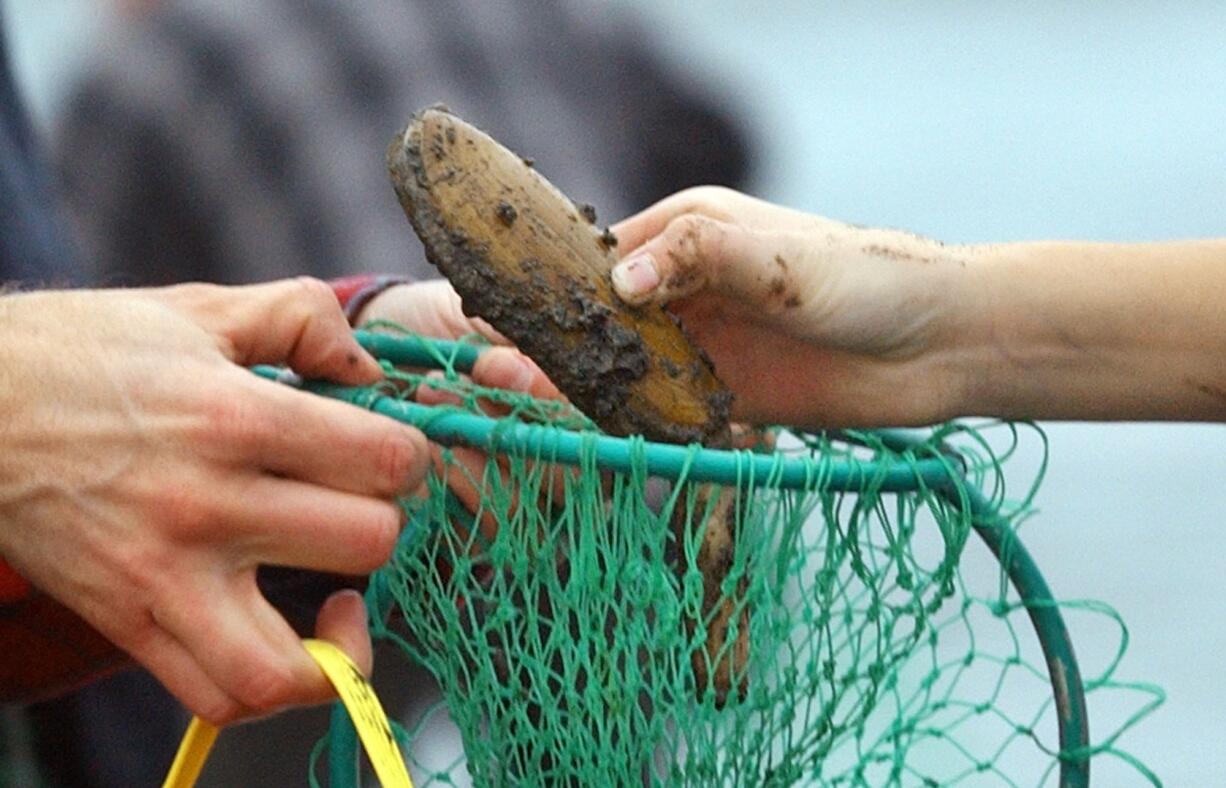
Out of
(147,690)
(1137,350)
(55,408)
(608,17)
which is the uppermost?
(608,17)

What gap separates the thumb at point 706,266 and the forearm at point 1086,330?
0.52 feet

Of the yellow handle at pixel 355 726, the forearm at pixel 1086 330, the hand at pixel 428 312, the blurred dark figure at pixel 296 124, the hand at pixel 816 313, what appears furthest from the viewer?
the blurred dark figure at pixel 296 124

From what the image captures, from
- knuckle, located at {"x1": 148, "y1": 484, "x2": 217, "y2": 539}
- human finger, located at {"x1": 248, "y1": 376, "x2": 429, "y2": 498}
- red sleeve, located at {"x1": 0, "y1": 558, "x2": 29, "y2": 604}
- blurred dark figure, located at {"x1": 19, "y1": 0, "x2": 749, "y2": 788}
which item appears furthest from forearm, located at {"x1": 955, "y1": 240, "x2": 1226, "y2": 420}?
blurred dark figure, located at {"x1": 19, "y1": 0, "x2": 749, "y2": 788}

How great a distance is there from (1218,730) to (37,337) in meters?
2.69

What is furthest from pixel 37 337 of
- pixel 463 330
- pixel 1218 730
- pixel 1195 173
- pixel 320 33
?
pixel 1195 173

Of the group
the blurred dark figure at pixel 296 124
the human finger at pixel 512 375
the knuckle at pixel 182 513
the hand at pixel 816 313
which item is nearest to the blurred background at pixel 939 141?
the blurred dark figure at pixel 296 124

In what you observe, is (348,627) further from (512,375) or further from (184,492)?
(512,375)

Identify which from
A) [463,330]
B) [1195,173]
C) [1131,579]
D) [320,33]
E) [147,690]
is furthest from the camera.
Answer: [1195,173]

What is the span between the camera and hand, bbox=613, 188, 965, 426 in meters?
1.09

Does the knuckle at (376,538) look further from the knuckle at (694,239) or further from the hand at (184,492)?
the knuckle at (694,239)

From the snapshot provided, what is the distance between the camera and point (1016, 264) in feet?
3.92

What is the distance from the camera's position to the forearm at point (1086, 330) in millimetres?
1192

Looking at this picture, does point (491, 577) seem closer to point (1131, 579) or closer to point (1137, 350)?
point (1137, 350)

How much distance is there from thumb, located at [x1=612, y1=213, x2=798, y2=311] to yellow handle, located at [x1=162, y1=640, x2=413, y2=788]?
268mm
